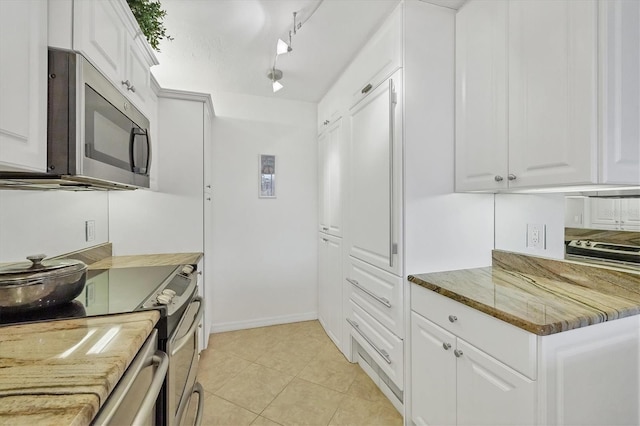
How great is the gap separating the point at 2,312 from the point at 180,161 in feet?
5.33

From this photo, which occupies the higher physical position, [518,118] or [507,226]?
[518,118]

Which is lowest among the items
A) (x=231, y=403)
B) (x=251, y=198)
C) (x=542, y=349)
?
(x=231, y=403)

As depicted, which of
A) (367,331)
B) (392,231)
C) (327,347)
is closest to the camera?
(392,231)

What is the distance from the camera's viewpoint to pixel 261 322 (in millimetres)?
2957

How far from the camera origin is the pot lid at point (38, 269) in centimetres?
79

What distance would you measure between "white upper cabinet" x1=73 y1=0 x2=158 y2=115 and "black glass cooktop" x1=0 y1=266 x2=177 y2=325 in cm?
87

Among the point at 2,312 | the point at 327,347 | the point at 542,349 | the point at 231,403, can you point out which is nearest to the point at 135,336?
the point at 2,312

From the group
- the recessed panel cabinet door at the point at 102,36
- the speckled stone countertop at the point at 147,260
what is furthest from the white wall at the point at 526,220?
the recessed panel cabinet door at the point at 102,36

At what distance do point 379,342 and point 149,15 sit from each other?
7.68ft

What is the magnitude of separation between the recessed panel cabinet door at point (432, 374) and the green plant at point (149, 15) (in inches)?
85.9

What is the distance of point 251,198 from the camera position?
295 centimetres

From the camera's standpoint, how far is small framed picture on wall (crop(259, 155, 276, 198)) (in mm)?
2973

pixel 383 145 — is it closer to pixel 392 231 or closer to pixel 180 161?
pixel 392 231

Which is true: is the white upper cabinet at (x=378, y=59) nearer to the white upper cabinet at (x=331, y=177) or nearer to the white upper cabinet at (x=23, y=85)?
the white upper cabinet at (x=331, y=177)
